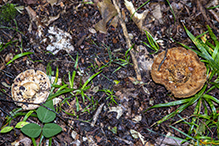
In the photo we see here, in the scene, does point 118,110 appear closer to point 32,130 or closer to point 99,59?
point 99,59

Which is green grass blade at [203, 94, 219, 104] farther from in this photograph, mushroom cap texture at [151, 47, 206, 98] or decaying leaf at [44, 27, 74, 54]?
decaying leaf at [44, 27, 74, 54]

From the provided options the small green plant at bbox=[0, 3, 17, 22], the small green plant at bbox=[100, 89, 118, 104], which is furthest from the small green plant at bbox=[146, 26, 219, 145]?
the small green plant at bbox=[0, 3, 17, 22]

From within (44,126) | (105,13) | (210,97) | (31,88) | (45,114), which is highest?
(105,13)

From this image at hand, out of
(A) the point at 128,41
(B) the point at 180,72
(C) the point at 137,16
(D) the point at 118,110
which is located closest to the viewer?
(B) the point at 180,72

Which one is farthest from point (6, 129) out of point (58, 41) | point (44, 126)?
point (58, 41)

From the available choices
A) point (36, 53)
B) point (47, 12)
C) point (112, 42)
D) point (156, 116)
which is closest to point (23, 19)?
point (47, 12)
